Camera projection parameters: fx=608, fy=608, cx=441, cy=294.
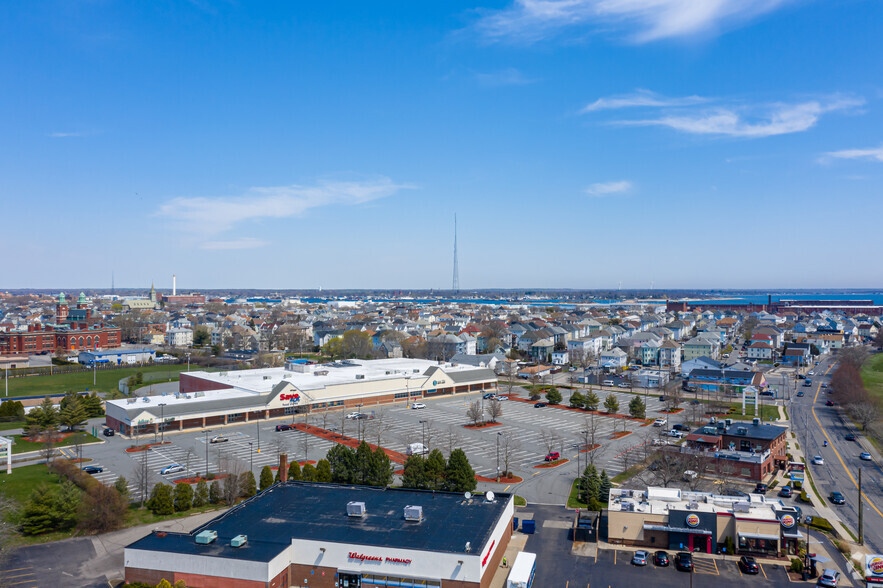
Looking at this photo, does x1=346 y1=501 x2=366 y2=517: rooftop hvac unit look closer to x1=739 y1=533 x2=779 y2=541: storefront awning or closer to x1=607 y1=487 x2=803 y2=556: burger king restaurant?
x1=607 y1=487 x2=803 y2=556: burger king restaurant

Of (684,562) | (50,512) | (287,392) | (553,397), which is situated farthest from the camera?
(553,397)

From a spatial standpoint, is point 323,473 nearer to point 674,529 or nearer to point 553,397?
point 674,529

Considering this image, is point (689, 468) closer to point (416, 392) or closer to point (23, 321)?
point (416, 392)

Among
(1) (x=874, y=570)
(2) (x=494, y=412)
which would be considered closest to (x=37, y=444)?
(2) (x=494, y=412)

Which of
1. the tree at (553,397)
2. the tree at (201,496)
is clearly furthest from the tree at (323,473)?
the tree at (553,397)

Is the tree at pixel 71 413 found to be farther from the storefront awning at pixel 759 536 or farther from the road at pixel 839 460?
the road at pixel 839 460
